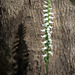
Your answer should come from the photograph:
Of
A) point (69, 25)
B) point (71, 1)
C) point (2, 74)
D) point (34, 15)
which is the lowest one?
point (2, 74)

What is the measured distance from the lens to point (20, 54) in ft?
6.28

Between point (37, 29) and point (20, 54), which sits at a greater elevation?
point (37, 29)

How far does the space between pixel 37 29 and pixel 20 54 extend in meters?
0.39

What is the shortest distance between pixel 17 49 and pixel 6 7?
55 cm

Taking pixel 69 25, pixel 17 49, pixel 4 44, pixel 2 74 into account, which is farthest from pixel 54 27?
pixel 2 74

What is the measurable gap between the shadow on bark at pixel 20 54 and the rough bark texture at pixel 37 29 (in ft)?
0.14

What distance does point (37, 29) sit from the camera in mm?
1870

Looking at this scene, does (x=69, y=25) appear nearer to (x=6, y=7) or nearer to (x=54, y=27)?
(x=54, y=27)

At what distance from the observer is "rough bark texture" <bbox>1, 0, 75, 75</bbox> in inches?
72.8

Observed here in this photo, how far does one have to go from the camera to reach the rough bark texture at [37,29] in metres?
1.85

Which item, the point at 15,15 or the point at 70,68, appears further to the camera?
the point at 70,68

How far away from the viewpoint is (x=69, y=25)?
6.39ft

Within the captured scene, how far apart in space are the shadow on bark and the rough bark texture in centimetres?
4

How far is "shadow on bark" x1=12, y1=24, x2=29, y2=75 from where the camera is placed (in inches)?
73.6
